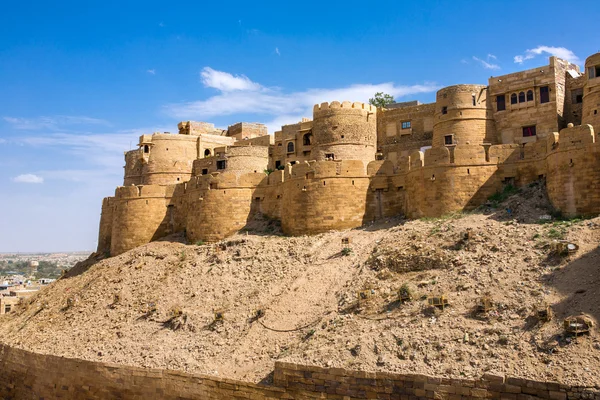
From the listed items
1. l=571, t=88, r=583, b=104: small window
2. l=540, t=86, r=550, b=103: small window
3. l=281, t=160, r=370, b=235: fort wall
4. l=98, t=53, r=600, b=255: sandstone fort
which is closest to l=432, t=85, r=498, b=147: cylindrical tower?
l=98, t=53, r=600, b=255: sandstone fort

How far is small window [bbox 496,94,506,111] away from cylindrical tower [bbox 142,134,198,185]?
17.8 meters

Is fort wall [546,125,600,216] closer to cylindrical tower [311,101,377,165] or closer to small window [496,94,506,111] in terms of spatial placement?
small window [496,94,506,111]

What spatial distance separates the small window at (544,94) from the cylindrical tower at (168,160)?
19.7 m

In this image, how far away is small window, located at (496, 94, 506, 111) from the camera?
2595 cm

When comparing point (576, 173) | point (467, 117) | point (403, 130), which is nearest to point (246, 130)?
point (403, 130)

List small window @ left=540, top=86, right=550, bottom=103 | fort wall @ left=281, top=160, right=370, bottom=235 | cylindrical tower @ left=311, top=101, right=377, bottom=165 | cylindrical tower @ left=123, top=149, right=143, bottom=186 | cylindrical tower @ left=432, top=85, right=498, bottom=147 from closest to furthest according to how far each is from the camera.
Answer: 1. fort wall @ left=281, top=160, right=370, bottom=235
2. small window @ left=540, top=86, right=550, bottom=103
3. cylindrical tower @ left=432, top=85, right=498, bottom=147
4. cylindrical tower @ left=311, top=101, right=377, bottom=165
5. cylindrical tower @ left=123, top=149, right=143, bottom=186

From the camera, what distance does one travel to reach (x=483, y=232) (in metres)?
16.9

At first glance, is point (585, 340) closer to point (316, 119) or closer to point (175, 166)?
point (316, 119)

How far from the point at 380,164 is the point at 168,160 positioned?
1579 cm

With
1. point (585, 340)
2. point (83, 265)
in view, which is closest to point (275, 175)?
point (83, 265)

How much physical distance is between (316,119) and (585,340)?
2041cm

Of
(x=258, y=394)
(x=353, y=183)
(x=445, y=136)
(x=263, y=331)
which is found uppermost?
(x=445, y=136)

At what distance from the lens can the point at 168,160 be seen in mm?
34125

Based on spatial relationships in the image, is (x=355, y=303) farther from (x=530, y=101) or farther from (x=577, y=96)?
(x=577, y=96)
